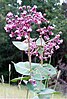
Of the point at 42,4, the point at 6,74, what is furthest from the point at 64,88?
the point at 42,4

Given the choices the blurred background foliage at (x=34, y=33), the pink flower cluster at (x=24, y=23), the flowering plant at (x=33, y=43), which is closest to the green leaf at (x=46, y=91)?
the flowering plant at (x=33, y=43)

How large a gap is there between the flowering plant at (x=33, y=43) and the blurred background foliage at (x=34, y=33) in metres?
10.6

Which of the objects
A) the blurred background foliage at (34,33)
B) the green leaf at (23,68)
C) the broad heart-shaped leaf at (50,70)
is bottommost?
the blurred background foliage at (34,33)

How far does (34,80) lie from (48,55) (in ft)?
0.32

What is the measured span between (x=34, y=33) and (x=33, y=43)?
10598mm

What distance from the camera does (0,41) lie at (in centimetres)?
1195

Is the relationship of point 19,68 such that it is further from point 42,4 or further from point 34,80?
point 42,4

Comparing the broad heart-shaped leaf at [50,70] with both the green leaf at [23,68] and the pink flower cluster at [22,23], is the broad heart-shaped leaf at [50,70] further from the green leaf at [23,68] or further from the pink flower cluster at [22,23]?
the pink flower cluster at [22,23]

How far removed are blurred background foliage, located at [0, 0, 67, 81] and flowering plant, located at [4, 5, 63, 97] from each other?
1057 centimetres

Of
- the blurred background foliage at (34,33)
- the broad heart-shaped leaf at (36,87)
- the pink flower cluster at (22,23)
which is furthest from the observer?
the blurred background foliage at (34,33)

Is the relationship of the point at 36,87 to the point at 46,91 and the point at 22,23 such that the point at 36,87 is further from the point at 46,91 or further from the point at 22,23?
the point at 22,23

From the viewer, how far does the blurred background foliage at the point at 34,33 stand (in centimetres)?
1213

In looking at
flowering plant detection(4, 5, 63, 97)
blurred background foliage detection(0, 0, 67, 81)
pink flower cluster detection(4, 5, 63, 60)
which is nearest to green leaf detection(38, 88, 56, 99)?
flowering plant detection(4, 5, 63, 97)

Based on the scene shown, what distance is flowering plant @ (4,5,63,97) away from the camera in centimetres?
96
